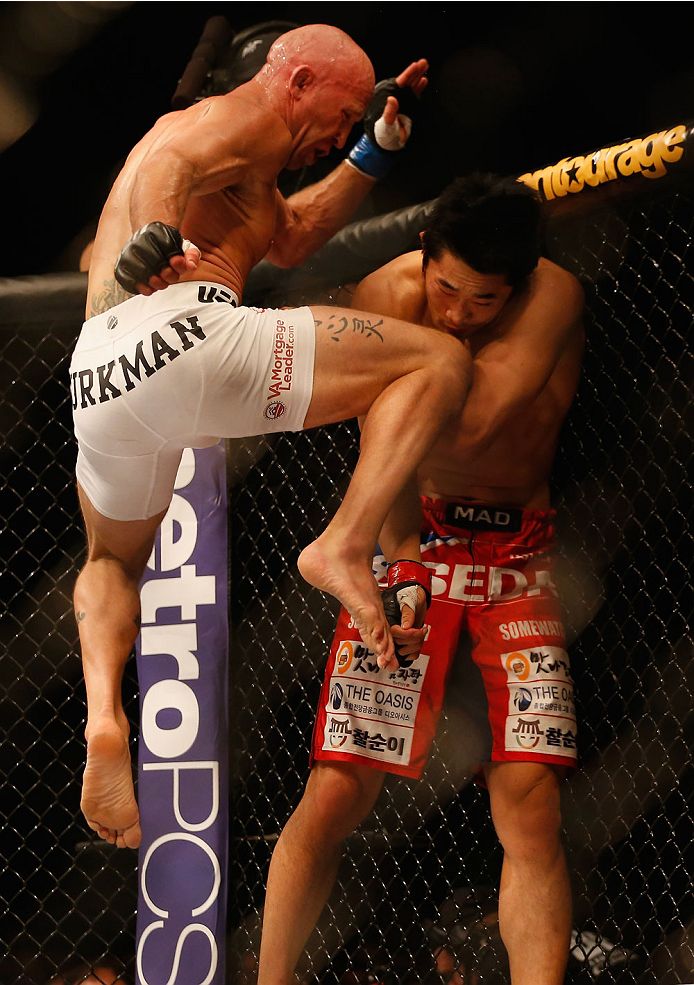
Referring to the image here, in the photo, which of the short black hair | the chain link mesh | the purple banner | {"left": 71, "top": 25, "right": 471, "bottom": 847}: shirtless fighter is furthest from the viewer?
the chain link mesh

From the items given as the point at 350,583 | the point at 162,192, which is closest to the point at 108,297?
the point at 162,192

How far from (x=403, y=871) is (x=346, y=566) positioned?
1229 millimetres

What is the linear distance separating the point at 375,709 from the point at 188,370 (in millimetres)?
661

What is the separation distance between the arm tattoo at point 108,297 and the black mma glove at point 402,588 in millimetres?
550

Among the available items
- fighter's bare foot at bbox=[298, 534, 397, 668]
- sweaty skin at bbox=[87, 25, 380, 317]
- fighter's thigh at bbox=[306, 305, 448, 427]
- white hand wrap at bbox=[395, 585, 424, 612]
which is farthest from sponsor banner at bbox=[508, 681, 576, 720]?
sweaty skin at bbox=[87, 25, 380, 317]

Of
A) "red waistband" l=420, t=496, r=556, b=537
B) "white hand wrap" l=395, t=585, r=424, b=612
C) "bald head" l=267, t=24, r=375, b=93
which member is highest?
"bald head" l=267, t=24, r=375, b=93

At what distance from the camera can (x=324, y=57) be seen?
1.41 metres

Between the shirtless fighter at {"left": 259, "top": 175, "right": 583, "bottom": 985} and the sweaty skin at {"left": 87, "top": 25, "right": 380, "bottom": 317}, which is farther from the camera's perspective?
the shirtless fighter at {"left": 259, "top": 175, "right": 583, "bottom": 985}

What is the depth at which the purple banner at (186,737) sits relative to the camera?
6.08 ft

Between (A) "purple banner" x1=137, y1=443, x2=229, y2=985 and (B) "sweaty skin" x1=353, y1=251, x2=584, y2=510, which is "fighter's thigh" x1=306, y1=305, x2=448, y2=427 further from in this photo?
(A) "purple banner" x1=137, y1=443, x2=229, y2=985

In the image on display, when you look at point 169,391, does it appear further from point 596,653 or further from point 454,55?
point 454,55

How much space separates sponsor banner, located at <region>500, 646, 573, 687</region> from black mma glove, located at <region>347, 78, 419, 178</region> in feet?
2.78

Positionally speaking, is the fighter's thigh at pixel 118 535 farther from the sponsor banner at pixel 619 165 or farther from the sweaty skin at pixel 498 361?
the sponsor banner at pixel 619 165

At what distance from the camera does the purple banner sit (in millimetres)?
1854
